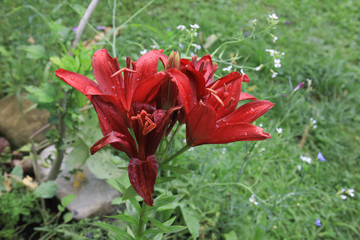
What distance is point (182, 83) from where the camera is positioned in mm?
888

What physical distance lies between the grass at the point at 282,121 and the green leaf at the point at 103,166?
0.36 metres

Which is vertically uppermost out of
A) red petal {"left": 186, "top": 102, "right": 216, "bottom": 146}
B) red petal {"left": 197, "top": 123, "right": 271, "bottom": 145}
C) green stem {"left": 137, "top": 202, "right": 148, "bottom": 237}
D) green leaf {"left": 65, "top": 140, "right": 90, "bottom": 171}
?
red petal {"left": 186, "top": 102, "right": 216, "bottom": 146}

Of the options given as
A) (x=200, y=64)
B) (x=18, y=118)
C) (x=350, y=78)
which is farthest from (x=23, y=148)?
(x=350, y=78)

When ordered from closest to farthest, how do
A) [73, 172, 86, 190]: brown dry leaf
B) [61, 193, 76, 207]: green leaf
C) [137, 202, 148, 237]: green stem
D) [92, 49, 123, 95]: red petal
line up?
[92, 49, 123, 95]: red petal
[137, 202, 148, 237]: green stem
[61, 193, 76, 207]: green leaf
[73, 172, 86, 190]: brown dry leaf

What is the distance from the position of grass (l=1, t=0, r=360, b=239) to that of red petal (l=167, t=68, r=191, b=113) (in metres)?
0.87

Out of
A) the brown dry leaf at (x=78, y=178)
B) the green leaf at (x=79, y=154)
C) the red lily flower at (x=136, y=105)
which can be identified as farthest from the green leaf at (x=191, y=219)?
the red lily flower at (x=136, y=105)

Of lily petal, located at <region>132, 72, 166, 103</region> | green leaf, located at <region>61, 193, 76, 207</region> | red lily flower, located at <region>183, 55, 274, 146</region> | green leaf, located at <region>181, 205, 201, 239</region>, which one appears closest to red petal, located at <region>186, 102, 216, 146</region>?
red lily flower, located at <region>183, 55, 274, 146</region>

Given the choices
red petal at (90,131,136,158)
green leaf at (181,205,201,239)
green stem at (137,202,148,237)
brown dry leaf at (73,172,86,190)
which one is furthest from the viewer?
brown dry leaf at (73,172,86,190)

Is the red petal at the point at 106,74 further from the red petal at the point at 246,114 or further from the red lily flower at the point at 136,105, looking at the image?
the red petal at the point at 246,114

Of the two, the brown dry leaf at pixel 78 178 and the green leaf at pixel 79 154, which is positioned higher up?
the green leaf at pixel 79 154

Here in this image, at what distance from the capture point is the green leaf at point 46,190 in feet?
6.31

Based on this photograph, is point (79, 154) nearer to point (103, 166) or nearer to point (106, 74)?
point (103, 166)

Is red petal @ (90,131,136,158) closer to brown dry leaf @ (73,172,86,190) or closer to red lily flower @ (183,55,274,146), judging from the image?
red lily flower @ (183,55,274,146)

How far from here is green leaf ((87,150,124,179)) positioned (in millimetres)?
1900
